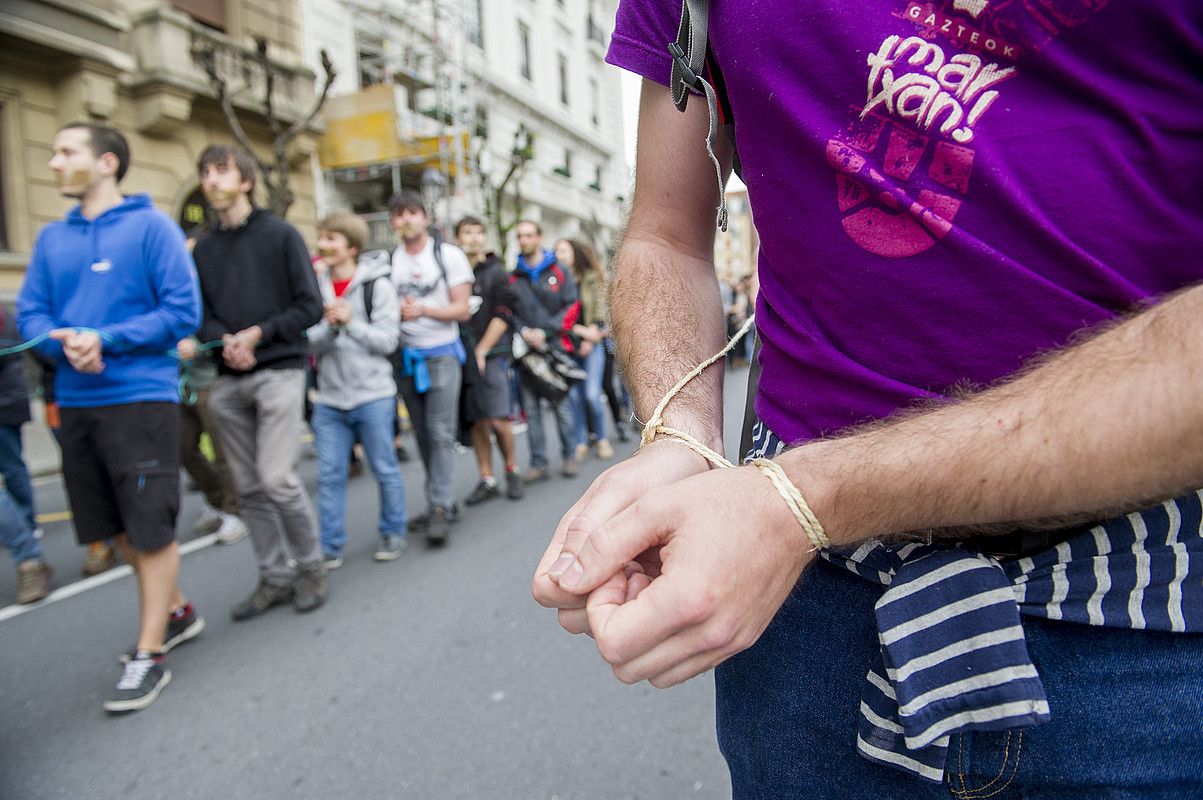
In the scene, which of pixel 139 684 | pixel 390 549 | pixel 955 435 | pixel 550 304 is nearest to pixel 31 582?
pixel 139 684

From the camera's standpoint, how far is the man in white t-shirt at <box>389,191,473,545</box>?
192 inches

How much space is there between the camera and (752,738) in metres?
0.90

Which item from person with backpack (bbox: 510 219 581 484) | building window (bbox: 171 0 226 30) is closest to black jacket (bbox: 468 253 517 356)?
person with backpack (bbox: 510 219 581 484)

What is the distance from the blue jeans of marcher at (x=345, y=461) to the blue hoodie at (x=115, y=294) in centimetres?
117

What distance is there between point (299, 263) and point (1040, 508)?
3858 millimetres

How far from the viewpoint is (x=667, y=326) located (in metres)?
1.00

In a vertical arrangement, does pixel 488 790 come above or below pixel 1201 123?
below

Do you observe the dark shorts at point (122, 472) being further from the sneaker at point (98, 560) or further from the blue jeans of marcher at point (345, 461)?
the sneaker at point (98, 560)

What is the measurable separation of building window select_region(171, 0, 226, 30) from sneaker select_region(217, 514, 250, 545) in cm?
1117

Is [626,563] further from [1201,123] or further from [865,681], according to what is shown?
[1201,123]

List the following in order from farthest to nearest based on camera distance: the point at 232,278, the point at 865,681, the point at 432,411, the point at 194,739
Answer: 1. the point at 432,411
2. the point at 232,278
3. the point at 194,739
4. the point at 865,681

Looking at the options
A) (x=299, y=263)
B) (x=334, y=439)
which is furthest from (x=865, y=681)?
(x=334, y=439)

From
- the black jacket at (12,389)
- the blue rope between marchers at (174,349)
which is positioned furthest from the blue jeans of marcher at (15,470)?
the blue rope between marchers at (174,349)

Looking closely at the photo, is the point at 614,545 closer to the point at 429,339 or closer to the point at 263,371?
the point at 263,371
